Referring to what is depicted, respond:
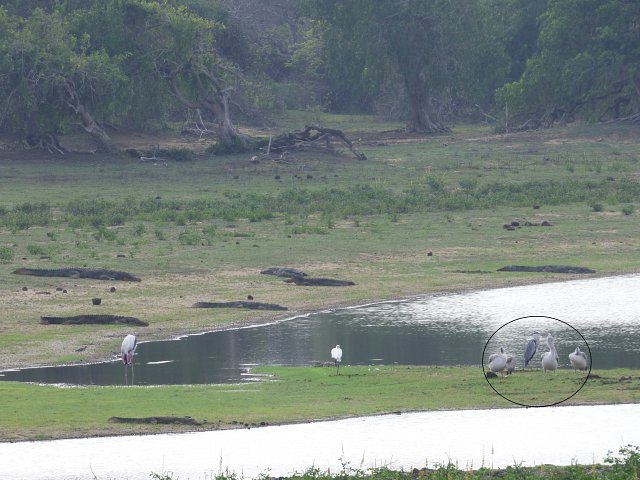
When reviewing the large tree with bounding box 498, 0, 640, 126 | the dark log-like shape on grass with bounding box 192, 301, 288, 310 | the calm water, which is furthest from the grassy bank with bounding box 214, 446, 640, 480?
the large tree with bounding box 498, 0, 640, 126

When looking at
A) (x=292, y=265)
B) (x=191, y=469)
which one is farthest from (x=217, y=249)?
(x=191, y=469)

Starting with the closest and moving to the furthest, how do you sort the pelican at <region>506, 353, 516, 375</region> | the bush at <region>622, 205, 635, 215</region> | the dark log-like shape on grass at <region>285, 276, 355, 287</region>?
1. the pelican at <region>506, 353, 516, 375</region>
2. the dark log-like shape on grass at <region>285, 276, 355, 287</region>
3. the bush at <region>622, 205, 635, 215</region>

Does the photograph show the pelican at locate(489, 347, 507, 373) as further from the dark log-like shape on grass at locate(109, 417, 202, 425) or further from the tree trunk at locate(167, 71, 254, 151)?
the tree trunk at locate(167, 71, 254, 151)

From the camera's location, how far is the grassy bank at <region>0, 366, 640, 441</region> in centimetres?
1447

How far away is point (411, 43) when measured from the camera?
198 feet

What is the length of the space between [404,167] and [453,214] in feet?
39.1

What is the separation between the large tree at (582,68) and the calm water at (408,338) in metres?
33.2

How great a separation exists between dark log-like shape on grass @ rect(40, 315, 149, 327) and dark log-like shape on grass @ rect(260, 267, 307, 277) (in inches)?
202

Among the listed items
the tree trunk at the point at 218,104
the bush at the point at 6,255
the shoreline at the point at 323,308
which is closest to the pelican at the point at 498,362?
the shoreline at the point at 323,308

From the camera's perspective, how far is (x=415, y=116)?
207 ft

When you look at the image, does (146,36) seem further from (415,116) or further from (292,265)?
(292,265)

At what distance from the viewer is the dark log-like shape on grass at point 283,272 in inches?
1037

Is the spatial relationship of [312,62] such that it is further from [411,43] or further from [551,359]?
[551,359]

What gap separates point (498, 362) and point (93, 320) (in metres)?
8.09
